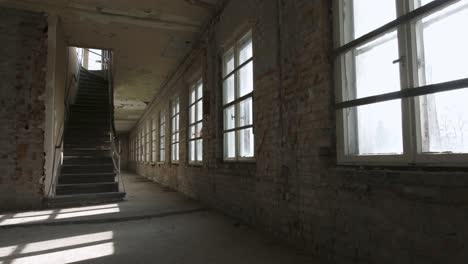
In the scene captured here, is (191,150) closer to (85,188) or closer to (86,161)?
(85,188)

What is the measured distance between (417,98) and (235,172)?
296 cm

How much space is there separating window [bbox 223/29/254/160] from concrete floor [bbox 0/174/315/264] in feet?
3.54

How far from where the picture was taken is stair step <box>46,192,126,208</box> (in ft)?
19.0

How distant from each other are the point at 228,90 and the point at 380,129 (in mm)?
3189

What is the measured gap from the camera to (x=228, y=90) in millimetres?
5254

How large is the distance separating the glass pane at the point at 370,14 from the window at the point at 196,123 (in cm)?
418

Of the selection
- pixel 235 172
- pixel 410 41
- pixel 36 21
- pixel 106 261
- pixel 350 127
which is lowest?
pixel 106 261

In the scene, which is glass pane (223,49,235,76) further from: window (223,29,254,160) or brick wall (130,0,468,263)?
brick wall (130,0,468,263)

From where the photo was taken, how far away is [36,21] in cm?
576

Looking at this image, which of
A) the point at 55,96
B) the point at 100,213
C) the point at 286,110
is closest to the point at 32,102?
the point at 55,96

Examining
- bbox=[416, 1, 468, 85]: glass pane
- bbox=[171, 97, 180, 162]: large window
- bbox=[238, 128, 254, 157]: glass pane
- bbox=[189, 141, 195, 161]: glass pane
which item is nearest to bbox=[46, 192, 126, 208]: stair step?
bbox=[189, 141, 195, 161]: glass pane

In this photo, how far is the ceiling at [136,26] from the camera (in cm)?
552

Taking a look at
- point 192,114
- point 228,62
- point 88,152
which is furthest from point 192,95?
point 88,152

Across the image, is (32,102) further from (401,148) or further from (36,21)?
(401,148)
